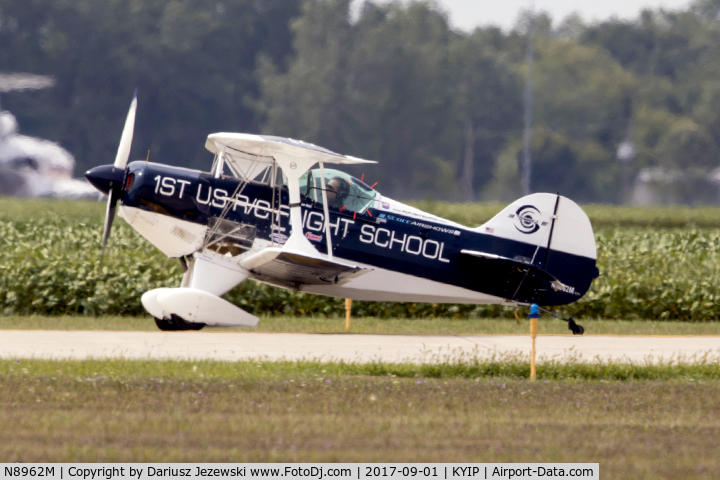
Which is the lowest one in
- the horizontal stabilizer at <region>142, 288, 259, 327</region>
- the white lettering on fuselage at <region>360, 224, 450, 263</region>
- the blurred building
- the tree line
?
the horizontal stabilizer at <region>142, 288, 259, 327</region>

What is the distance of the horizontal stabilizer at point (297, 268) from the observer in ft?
42.8

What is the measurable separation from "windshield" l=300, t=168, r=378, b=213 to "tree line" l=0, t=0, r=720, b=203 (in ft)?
113

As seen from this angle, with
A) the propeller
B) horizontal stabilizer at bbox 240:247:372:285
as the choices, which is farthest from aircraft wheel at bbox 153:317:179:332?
the propeller

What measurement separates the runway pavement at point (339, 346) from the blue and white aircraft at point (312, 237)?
632mm

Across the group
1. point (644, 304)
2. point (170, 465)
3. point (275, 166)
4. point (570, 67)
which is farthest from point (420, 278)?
point (570, 67)

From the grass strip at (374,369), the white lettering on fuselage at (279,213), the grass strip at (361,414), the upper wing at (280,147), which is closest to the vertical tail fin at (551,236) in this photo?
the white lettering on fuselage at (279,213)

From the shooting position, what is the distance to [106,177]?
13.7 meters

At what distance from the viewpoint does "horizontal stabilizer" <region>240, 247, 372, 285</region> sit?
13.1m

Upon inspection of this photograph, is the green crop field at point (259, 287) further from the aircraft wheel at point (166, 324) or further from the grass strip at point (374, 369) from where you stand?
the grass strip at point (374, 369)

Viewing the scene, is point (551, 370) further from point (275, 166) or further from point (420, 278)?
point (275, 166)

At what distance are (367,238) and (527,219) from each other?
2.51 meters

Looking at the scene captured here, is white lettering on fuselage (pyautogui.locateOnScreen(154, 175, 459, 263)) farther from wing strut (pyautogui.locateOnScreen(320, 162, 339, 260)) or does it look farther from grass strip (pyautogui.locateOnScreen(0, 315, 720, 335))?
grass strip (pyautogui.locateOnScreen(0, 315, 720, 335))

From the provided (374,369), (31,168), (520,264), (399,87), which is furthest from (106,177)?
(399,87)

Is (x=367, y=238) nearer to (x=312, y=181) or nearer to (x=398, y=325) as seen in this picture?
(x=312, y=181)
